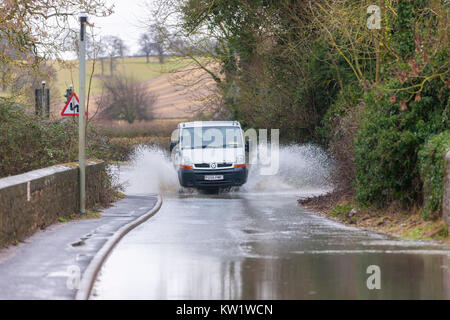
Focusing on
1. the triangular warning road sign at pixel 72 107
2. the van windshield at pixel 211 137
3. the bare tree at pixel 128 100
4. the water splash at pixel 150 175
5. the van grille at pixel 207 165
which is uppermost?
the bare tree at pixel 128 100

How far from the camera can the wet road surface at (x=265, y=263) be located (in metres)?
8.49

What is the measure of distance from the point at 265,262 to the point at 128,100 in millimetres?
81770

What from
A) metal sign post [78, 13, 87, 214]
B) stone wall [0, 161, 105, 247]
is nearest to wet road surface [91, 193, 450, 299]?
stone wall [0, 161, 105, 247]

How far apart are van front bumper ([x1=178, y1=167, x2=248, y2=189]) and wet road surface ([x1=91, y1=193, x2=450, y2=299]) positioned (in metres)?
8.63

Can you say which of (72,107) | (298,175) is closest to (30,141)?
(72,107)

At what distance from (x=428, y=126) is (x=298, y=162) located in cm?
1481

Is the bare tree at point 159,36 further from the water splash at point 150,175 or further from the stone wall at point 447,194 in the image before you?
the stone wall at point 447,194

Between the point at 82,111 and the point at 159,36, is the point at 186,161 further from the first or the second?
the point at 159,36

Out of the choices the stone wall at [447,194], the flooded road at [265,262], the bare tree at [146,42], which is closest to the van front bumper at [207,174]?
the flooded road at [265,262]

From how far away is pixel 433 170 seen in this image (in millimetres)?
13570

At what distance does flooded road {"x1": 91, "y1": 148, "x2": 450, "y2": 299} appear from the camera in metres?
8.50

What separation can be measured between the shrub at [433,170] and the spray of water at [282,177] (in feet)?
42.5

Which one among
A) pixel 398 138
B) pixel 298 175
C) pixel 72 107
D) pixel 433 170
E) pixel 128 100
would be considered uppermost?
pixel 128 100

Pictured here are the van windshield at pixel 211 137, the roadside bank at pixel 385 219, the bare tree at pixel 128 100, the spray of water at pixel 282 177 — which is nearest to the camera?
the roadside bank at pixel 385 219
